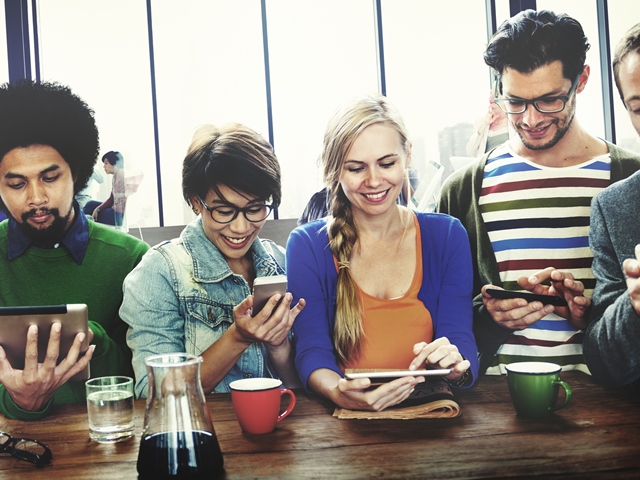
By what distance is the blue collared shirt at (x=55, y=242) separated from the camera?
6.21ft

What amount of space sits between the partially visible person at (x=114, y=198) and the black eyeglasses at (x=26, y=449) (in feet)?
4.42

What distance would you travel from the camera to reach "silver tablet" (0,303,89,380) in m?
1.40

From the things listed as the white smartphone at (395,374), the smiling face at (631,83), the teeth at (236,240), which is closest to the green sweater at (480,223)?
the smiling face at (631,83)

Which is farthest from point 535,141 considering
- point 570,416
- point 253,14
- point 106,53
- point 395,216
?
point 106,53

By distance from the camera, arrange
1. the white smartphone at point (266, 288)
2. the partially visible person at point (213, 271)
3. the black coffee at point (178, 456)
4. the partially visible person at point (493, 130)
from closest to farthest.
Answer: the black coffee at point (178, 456) → the white smartphone at point (266, 288) → the partially visible person at point (213, 271) → the partially visible person at point (493, 130)

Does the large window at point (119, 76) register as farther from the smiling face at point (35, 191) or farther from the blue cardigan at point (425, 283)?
the blue cardigan at point (425, 283)

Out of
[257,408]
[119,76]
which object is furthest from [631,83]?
[119,76]

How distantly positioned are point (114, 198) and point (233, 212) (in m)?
1.42

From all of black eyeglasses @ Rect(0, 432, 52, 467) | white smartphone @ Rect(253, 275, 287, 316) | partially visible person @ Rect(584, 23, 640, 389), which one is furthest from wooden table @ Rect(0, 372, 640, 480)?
white smartphone @ Rect(253, 275, 287, 316)

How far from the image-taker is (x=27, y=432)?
4.20 ft

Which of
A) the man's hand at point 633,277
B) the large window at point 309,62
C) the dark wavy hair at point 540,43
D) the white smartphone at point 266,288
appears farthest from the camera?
the large window at point 309,62

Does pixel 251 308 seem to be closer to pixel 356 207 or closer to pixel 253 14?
pixel 356 207

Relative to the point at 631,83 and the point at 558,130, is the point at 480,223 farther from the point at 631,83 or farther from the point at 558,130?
the point at 631,83

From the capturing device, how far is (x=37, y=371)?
4.80ft
